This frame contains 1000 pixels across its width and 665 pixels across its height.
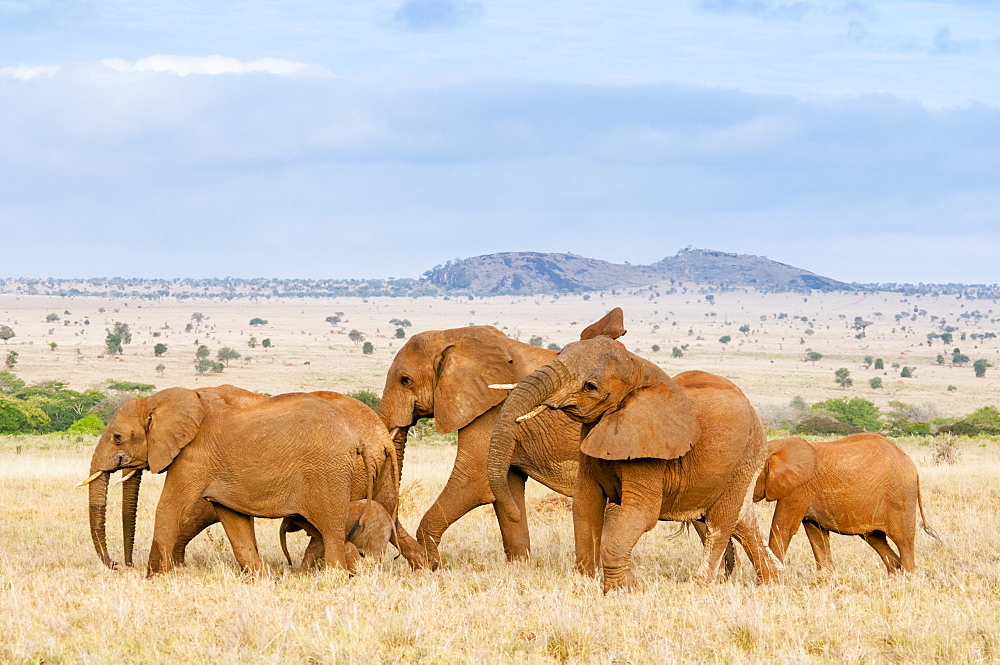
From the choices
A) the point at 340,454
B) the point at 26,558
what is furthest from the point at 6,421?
the point at 340,454

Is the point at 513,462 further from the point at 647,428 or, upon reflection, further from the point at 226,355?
the point at 226,355

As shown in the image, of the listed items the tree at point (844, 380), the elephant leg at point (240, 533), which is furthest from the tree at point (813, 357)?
the elephant leg at point (240, 533)

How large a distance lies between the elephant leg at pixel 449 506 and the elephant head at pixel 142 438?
2.42 metres

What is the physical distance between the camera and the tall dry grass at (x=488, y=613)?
745cm

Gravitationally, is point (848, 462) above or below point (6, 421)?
above

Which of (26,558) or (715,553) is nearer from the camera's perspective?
(715,553)

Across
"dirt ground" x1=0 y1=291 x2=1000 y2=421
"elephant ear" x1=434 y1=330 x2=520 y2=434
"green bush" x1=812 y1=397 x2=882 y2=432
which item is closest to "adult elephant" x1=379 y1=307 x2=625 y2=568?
"elephant ear" x1=434 y1=330 x2=520 y2=434

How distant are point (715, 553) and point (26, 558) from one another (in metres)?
6.84

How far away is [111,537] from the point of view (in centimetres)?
1434

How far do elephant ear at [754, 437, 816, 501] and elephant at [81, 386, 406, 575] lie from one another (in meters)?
3.86

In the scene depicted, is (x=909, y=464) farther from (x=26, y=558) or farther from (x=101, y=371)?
(x=101, y=371)

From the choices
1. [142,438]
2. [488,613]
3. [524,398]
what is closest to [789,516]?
[524,398]

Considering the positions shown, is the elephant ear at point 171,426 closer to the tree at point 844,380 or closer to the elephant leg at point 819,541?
the elephant leg at point 819,541

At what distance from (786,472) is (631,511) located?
10.1 feet
